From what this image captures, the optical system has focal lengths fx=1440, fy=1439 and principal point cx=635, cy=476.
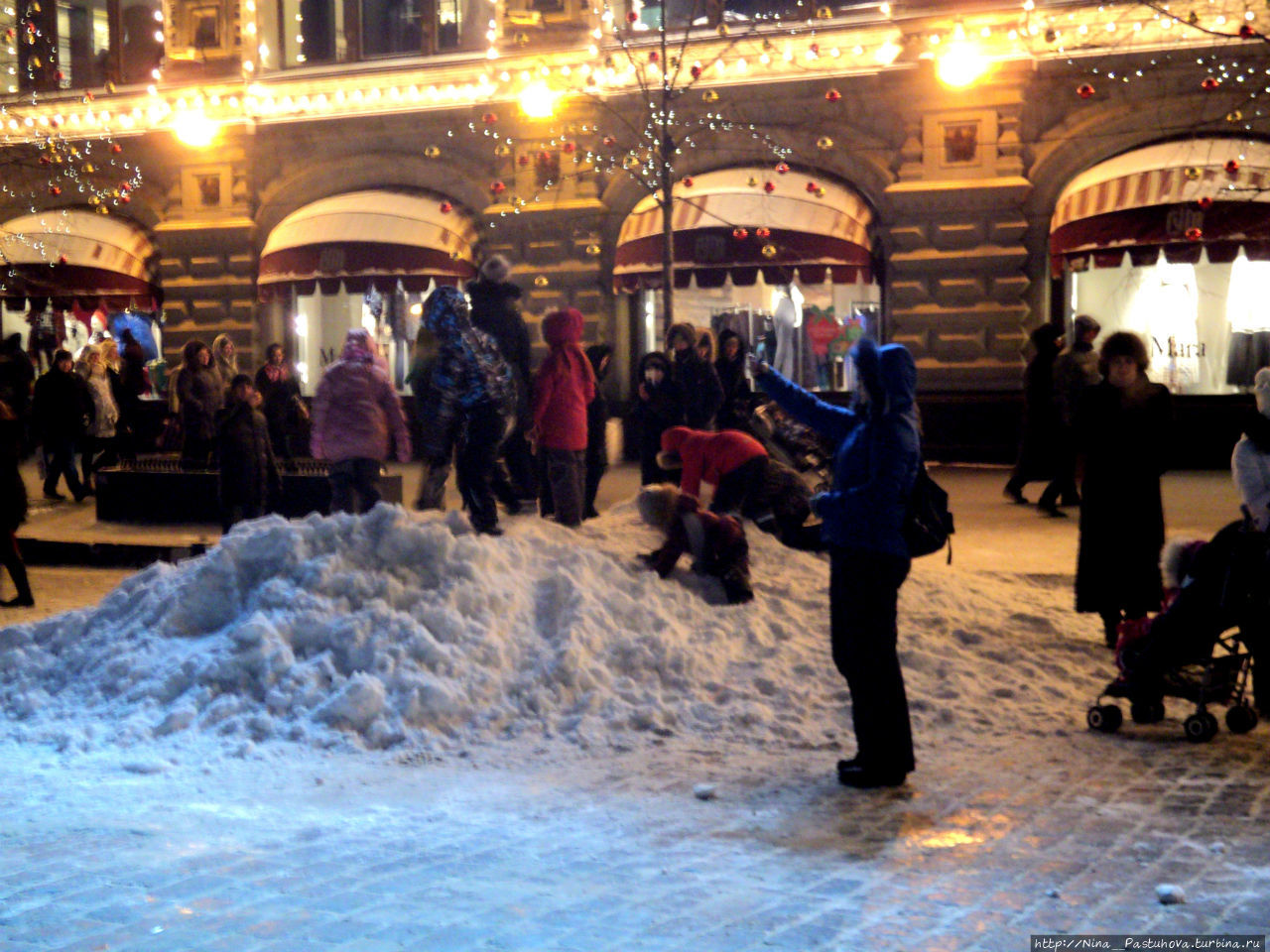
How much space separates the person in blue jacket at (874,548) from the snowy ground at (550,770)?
264 millimetres

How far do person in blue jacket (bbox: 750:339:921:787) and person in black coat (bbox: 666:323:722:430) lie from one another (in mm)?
5689

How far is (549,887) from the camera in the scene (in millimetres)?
4414

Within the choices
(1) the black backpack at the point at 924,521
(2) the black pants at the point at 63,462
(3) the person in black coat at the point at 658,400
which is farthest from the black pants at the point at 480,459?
(2) the black pants at the point at 63,462

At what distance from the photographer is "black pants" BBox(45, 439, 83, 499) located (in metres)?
15.9

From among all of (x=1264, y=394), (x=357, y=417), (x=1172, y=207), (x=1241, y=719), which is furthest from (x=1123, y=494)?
(x=1172, y=207)

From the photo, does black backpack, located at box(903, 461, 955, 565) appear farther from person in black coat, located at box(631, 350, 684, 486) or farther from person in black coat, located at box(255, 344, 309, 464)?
person in black coat, located at box(255, 344, 309, 464)

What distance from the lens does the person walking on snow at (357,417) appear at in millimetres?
9828

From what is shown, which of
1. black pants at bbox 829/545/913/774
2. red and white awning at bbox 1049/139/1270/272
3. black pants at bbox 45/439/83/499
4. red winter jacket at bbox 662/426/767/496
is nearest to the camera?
black pants at bbox 829/545/913/774

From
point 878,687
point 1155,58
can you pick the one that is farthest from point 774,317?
point 878,687

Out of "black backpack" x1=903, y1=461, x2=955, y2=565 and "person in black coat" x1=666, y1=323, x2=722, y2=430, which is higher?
"person in black coat" x1=666, y1=323, x2=722, y2=430

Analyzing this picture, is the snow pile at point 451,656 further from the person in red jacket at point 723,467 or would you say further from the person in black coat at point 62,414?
the person in black coat at point 62,414

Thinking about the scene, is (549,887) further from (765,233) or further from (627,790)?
(765,233)

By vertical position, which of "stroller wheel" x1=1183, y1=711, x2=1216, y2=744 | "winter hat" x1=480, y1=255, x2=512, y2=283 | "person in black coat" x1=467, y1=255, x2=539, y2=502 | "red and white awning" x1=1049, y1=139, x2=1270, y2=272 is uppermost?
"red and white awning" x1=1049, y1=139, x2=1270, y2=272

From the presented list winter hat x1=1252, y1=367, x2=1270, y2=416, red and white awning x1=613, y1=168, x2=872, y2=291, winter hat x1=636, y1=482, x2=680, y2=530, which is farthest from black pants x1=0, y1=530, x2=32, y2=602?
red and white awning x1=613, y1=168, x2=872, y2=291
